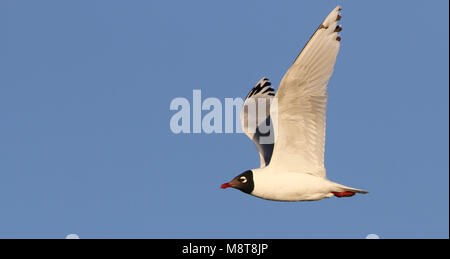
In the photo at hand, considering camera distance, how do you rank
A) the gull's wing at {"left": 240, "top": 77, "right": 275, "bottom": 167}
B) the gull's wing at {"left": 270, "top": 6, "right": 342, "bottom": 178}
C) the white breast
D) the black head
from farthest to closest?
the gull's wing at {"left": 240, "top": 77, "right": 275, "bottom": 167} < the black head < the white breast < the gull's wing at {"left": 270, "top": 6, "right": 342, "bottom": 178}

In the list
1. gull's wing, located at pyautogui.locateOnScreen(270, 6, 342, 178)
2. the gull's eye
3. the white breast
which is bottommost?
the white breast

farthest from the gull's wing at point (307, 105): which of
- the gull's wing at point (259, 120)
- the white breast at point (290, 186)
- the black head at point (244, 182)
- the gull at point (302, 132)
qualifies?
the gull's wing at point (259, 120)

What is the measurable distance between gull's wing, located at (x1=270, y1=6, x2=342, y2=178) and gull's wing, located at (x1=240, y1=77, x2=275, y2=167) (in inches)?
45.7

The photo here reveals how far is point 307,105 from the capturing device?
37.6 ft

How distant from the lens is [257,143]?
13273mm

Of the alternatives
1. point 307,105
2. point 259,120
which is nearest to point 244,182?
point 307,105

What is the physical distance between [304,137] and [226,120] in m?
2.08

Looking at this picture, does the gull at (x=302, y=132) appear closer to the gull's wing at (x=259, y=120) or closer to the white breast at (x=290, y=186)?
the white breast at (x=290, y=186)

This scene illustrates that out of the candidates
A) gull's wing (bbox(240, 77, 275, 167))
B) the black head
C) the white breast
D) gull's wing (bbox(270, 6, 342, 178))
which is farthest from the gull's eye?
gull's wing (bbox(240, 77, 275, 167))

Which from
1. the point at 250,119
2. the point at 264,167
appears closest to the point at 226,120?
the point at 250,119

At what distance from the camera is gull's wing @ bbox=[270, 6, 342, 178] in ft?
36.3

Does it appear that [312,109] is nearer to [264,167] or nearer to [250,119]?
[264,167]

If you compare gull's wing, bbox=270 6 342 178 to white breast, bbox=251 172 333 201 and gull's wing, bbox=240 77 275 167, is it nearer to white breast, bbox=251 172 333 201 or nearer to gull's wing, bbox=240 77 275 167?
white breast, bbox=251 172 333 201

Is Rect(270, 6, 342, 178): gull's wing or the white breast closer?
Rect(270, 6, 342, 178): gull's wing
